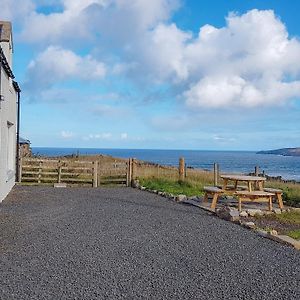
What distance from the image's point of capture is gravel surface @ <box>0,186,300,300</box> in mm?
5410

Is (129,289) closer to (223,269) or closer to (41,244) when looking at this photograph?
(223,269)

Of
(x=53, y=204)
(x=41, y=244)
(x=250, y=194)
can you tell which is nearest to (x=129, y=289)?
(x=41, y=244)

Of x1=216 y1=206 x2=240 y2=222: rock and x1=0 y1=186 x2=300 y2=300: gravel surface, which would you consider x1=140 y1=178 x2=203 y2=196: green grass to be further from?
x1=0 y1=186 x2=300 y2=300: gravel surface


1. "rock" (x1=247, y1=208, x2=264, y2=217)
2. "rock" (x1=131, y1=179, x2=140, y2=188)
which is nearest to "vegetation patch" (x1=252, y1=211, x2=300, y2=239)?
"rock" (x1=247, y1=208, x2=264, y2=217)

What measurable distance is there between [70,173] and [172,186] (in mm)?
5017

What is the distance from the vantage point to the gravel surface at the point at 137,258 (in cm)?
541

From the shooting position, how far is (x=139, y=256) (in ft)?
23.6

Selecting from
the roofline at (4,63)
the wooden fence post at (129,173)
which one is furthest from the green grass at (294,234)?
the wooden fence post at (129,173)

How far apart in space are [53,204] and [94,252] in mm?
6675

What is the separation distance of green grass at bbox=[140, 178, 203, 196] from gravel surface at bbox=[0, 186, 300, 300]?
18.5 feet

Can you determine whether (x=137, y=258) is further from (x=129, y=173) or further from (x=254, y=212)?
(x=129, y=173)

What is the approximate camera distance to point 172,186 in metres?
19.8

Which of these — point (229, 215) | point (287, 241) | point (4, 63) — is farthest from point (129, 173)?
point (287, 241)

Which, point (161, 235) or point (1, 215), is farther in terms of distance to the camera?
point (1, 215)
